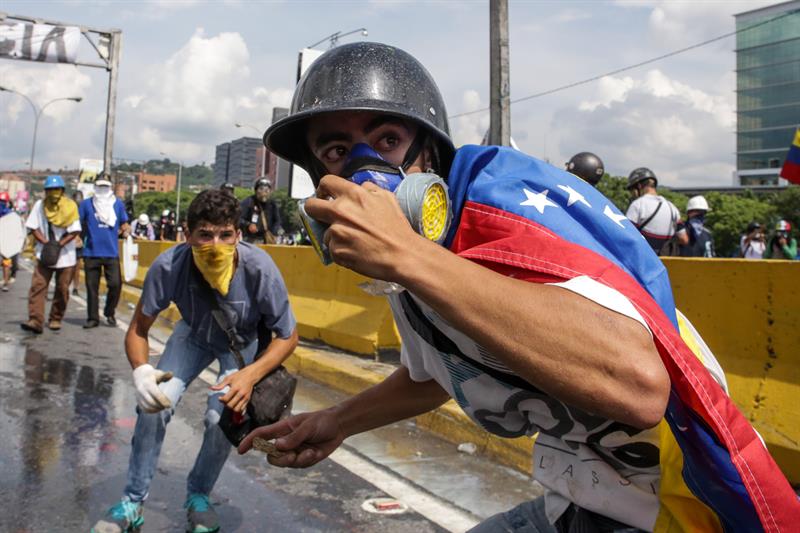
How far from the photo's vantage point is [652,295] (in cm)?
121

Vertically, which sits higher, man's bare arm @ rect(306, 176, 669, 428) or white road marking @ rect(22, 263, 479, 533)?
man's bare arm @ rect(306, 176, 669, 428)

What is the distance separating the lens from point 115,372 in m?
6.90

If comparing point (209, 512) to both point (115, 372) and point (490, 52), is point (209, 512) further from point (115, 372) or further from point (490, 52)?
point (490, 52)

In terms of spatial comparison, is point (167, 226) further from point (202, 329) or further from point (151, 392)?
point (151, 392)

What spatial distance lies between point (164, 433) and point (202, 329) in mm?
565

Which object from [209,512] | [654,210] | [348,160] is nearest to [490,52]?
[654,210]

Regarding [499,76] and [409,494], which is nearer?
[409,494]

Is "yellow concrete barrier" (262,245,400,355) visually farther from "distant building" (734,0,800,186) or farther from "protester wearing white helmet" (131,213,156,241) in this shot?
"distant building" (734,0,800,186)

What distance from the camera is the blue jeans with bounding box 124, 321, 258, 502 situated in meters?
3.30

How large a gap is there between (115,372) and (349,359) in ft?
7.38

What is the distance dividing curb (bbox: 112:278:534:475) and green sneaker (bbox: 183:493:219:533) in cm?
174

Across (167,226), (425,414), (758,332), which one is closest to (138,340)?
(425,414)

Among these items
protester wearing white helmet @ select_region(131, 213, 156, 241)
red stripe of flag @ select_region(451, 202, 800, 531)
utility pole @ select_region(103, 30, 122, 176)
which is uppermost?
utility pole @ select_region(103, 30, 122, 176)

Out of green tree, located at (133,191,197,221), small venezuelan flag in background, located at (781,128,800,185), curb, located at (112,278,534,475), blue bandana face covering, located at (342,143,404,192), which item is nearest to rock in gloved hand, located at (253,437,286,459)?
blue bandana face covering, located at (342,143,404,192)
